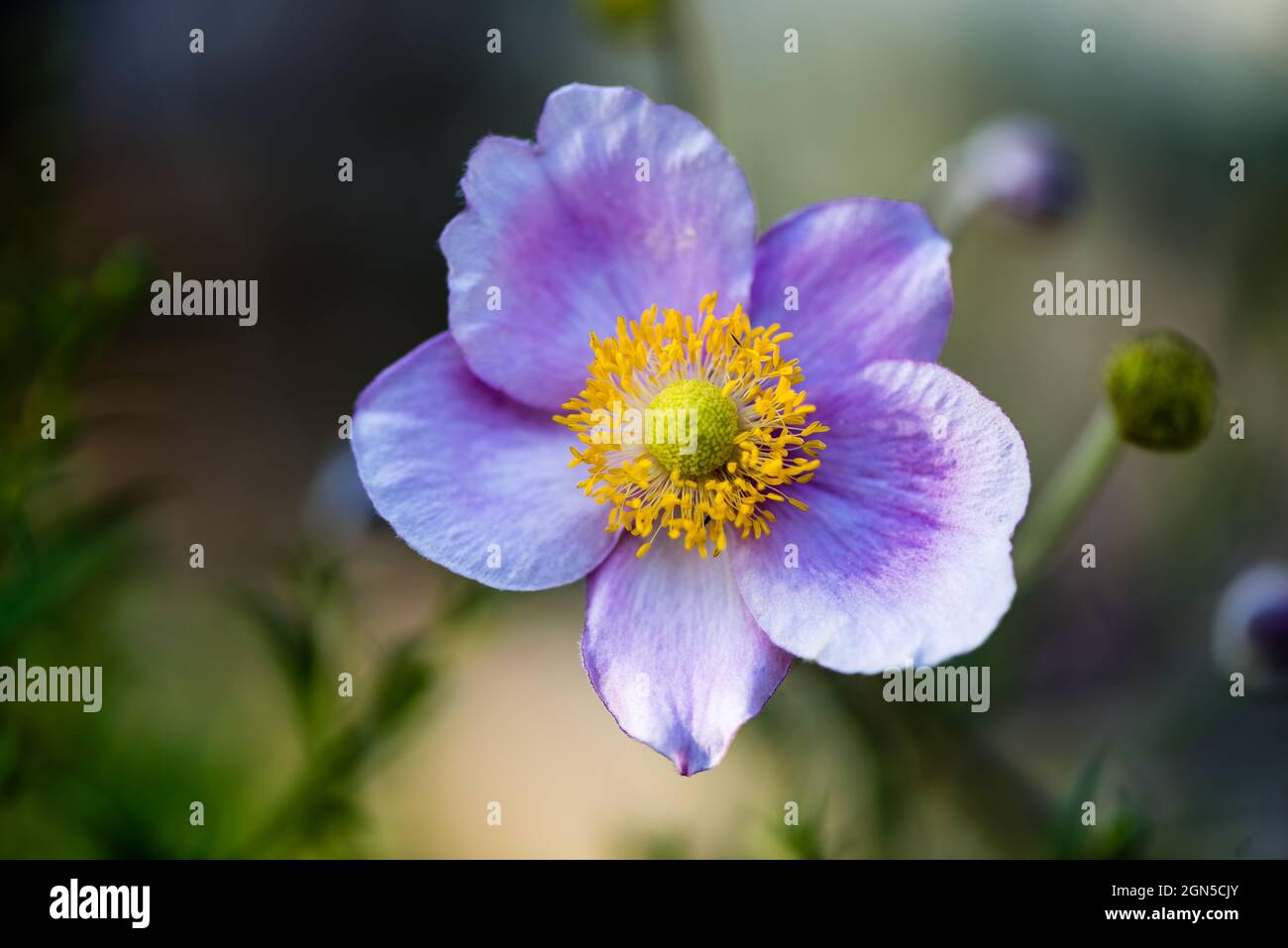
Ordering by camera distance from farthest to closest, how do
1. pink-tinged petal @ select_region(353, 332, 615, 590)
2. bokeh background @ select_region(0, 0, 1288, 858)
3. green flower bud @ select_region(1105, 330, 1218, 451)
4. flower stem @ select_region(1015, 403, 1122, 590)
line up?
bokeh background @ select_region(0, 0, 1288, 858) < flower stem @ select_region(1015, 403, 1122, 590) < green flower bud @ select_region(1105, 330, 1218, 451) < pink-tinged petal @ select_region(353, 332, 615, 590)

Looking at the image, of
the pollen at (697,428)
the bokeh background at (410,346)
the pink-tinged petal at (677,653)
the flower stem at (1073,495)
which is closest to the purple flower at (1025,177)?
the bokeh background at (410,346)

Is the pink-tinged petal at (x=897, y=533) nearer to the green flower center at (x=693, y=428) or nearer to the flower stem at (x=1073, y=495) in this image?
the green flower center at (x=693, y=428)

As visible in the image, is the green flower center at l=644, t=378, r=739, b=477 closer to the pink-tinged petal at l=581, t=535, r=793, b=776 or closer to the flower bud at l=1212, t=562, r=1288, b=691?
the pink-tinged petal at l=581, t=535, r=793, b=776

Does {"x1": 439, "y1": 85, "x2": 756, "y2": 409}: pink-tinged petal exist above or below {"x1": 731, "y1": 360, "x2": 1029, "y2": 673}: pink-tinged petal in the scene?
above

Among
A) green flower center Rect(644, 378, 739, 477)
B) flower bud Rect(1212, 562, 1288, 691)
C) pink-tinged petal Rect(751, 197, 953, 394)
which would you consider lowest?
flower bud Rect(1212, 562, 1288, 691)

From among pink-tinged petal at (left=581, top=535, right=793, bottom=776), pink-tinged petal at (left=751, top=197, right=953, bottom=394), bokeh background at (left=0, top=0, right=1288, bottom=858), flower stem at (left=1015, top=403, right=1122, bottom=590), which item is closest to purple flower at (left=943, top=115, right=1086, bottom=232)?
bokeh background at (left=0, top=0, right=1288, bottom=858)
